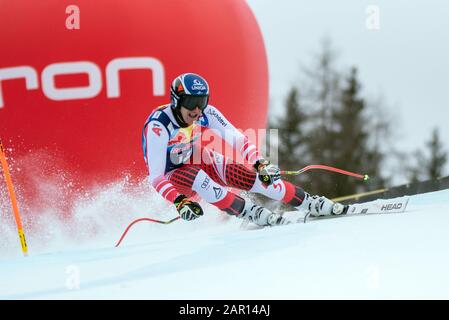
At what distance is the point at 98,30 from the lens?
634 centimetres

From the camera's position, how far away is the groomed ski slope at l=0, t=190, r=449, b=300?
365 centimetres

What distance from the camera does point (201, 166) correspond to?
233 inches

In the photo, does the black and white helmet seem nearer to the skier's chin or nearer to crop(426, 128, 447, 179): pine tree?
the skier's chin

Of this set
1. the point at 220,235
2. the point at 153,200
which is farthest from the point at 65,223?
the point at 220,235

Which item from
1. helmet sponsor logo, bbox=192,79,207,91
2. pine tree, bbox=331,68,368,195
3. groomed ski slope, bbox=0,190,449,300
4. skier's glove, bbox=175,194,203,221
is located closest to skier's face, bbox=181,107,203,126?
helmet sponsor logo, bbox=192,79,207,91

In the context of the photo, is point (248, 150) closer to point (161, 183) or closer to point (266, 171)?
point (266, 171)

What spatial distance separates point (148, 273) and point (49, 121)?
260 cm

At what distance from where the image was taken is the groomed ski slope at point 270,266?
3.65 meters

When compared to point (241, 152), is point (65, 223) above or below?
below

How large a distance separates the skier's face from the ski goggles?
0.09 feet

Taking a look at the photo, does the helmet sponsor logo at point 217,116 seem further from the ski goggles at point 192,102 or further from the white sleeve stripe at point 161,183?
the white sleeve stripe at point 161,183

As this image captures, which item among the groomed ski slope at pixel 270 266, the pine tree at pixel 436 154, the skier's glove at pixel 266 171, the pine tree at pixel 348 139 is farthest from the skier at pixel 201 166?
the pine tree at pixel 436 154

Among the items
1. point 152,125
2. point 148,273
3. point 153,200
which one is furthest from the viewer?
point 153,200

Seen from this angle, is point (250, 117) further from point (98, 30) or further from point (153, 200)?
point (98, 30)
